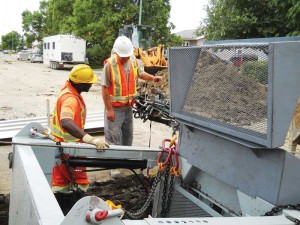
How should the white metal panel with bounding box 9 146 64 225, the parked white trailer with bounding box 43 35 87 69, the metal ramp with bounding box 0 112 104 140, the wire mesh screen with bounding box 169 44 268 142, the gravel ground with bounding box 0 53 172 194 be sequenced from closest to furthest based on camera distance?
the white metal panel with bounding box 9 146 64 225, the wire mesh screen with bounding box 169 44 268 142, the gravel ground with bounding box 0 53 172 194, the metal ramp with bounding box 0 112 104 140, the parked white trailer with bounding box 43 35 87 69

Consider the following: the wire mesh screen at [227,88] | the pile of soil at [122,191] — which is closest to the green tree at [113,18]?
the pile of soil at [122,191]

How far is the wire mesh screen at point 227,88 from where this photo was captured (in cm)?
211

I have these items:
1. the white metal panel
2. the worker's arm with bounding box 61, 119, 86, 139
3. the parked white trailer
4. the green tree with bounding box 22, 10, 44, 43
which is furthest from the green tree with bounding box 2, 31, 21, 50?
the white metal panel

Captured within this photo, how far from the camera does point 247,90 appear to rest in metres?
2.27

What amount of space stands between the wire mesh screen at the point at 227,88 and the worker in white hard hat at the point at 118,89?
2148 mm

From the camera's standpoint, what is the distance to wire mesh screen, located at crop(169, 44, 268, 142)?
6.93ft

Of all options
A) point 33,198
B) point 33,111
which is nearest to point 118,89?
point 33,198

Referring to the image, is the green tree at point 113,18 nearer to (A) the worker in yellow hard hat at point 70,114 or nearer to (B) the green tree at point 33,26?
(A) the worker in yellow hard hat at point 70,114

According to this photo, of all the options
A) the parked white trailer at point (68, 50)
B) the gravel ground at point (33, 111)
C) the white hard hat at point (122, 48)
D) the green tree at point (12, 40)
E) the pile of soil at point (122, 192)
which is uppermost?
the green tree at point (12, 40)

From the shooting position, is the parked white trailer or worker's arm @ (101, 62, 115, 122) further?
the parked white trailer

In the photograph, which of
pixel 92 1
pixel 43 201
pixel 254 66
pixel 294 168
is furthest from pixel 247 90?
pixel 92 1

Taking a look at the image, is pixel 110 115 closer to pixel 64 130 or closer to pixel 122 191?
pixel 122 191

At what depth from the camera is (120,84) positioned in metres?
5.08

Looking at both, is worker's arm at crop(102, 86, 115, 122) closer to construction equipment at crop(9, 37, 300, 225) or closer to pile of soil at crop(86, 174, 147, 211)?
pile of soil at crop(86, 174, 147, 211)
